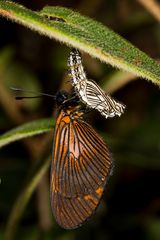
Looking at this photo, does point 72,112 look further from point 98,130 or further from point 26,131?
point 98,130

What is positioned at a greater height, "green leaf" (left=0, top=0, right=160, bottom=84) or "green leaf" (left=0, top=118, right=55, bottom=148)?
"green leaf" (left=0, top=0, right=160, bottom=84)

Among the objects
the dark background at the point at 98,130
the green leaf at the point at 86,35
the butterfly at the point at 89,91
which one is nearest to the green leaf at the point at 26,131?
the butterfly at the point at 89,91

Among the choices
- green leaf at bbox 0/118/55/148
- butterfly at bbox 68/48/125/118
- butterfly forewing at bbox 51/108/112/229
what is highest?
butterfly at bbox 68/48/125/118

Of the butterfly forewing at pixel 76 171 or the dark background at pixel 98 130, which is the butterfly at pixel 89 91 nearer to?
the butterfly forewing at pixel 76 171

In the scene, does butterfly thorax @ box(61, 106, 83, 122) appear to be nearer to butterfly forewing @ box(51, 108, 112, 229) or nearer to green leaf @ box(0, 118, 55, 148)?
butterfly forewing @ box(51, 108, 112, 229)

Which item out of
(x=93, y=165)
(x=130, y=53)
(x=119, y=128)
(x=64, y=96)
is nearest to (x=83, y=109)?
(x=64, y=96)

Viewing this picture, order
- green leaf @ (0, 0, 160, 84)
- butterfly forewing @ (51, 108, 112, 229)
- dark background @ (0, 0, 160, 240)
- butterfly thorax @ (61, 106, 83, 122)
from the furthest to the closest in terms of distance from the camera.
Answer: dark background @ (0, 0, 160, 240) < butterfly thorax @ (61, 106, 83, 122) < butterfly forewing @ (51, 108, 112, 229) < green leaf @ (0, 0, 160, 84)

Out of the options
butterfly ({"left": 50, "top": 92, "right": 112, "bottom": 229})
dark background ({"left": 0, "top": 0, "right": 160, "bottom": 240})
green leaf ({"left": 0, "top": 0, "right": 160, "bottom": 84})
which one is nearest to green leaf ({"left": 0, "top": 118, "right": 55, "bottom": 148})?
butterfly ({"left": 50, "top": 92, "right": 112, "bottom": 229})

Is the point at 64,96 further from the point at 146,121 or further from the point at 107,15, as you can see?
the point at 107,15
